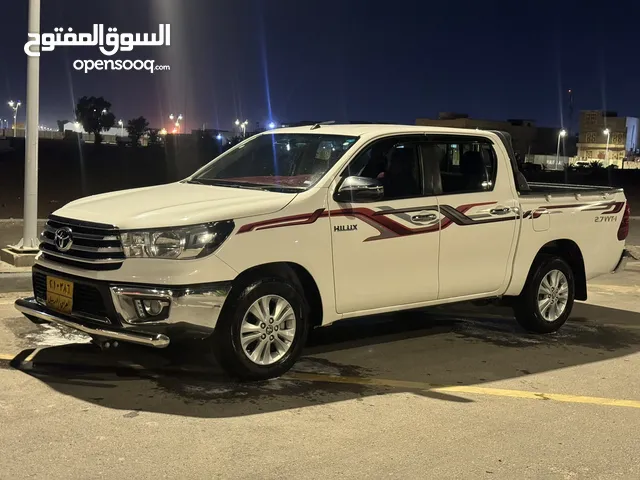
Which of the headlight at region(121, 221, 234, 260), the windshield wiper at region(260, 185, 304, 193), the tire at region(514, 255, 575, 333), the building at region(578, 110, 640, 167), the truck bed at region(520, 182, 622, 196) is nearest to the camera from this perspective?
the headlight at region(121, 221, 234, 260)

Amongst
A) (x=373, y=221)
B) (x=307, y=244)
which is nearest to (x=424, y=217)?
(x=373, y=221)

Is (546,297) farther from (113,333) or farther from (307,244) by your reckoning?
(113,333)

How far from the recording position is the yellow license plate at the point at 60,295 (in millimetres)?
5512

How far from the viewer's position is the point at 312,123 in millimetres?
7363

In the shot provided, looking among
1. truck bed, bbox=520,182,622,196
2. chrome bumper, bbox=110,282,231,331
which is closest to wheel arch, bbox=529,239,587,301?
truck bed, bbox=520,182,622,196

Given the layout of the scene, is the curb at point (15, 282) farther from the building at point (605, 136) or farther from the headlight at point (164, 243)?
the building at point (605, 136)

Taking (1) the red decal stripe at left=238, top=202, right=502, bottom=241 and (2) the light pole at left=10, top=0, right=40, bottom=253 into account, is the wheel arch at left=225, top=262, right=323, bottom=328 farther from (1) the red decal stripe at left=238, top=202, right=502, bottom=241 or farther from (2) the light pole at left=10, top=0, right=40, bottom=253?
(2) the light pole at left=10, top=0, right=40, bottom=253

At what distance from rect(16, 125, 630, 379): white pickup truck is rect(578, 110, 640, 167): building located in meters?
116

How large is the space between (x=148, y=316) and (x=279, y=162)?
1.99 meters

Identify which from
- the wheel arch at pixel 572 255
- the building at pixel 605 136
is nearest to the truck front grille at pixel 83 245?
the wheel arch at pixel 572 255

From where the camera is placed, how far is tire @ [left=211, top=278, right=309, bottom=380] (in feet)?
17.9

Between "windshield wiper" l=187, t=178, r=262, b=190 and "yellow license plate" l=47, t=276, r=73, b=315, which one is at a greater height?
"windshield wiper" l=187, t=178, r=262, b=190

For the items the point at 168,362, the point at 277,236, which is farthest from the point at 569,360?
the point at 168,362

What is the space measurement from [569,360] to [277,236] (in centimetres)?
286
